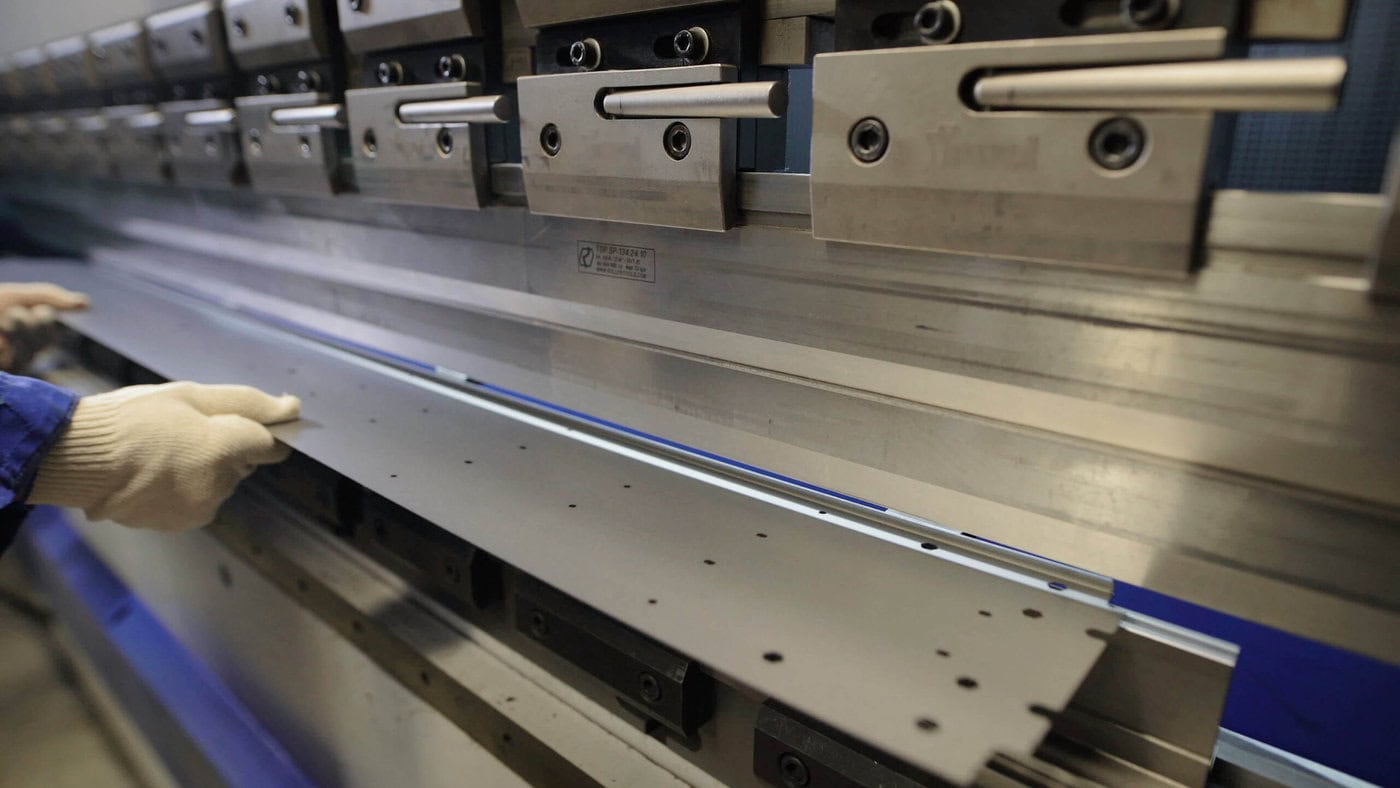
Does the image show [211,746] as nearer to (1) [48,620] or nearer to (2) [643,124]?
(2) [643,124]

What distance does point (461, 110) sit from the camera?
1139 millimetres

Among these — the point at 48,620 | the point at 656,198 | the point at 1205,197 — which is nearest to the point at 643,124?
the point at 656,198

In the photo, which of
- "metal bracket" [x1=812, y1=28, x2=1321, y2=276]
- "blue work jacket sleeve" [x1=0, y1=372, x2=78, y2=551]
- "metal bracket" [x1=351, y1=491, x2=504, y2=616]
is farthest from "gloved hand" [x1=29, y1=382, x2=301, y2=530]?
"metal bracket" [x1=812, y1=28, x2=1321, y2=276]

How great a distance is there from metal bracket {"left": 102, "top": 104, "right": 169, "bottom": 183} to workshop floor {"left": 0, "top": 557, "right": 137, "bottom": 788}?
1.80 metres

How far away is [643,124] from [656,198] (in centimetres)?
9

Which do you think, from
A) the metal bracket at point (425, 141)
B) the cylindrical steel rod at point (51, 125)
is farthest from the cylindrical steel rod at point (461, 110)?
the cylindrical steel rod at point (51, 125)

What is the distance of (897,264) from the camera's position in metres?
0.81

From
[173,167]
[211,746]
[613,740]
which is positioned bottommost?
[211,746]

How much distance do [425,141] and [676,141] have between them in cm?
56

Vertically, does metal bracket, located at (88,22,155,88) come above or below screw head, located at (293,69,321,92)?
above

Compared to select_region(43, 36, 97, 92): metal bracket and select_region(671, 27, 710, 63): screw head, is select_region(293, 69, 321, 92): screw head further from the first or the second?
select_region(43, 36, 97, 92): metal bracket

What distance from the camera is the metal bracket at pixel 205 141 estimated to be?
1.78m

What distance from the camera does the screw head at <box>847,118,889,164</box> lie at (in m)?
0.73

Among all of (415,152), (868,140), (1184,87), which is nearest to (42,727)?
(415,152)
